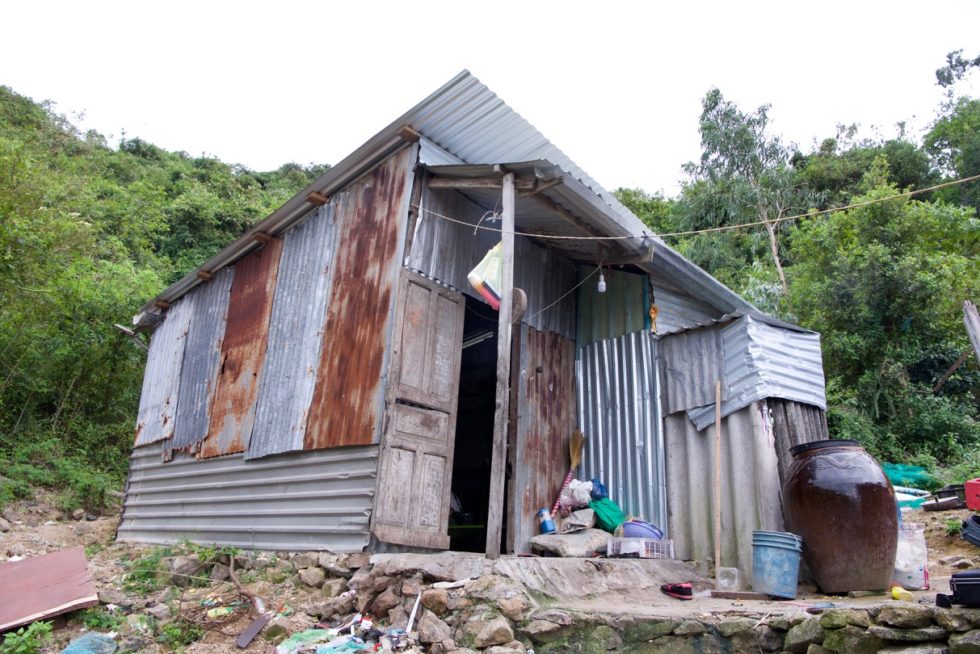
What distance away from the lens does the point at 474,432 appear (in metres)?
9.88

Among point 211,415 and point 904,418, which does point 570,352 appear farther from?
point 904,418

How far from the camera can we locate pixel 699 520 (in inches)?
256

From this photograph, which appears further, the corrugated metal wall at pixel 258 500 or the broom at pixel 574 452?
the broom at pixel 574 452

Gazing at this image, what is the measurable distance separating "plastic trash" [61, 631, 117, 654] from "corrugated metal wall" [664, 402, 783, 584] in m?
5.13

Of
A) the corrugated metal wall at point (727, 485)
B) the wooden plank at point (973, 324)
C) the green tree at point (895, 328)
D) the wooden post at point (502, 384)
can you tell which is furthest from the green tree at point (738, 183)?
the wooden post at point (502, 384)

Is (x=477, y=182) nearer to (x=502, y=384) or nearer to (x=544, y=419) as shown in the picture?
(x=502, y=384)

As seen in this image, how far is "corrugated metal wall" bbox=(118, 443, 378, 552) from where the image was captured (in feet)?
18.7

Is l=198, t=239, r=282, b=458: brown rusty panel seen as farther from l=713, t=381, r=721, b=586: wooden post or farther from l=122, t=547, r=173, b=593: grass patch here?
l=713, t=381, r=721, b=586: wooden post

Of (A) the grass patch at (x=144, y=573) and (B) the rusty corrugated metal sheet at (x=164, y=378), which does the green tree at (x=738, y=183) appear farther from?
(A) the grass patch at (x=144, y=573)

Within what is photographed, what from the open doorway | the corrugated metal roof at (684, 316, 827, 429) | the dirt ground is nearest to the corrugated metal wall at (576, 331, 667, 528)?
the corrugated metal roof at (684, 316, 827, 429)

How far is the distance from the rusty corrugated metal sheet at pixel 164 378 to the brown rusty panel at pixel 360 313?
390 cm

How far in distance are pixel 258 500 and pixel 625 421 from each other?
13.8ft

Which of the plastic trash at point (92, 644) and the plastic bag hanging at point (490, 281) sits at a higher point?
the plastic bag hanging at point (490, 281)

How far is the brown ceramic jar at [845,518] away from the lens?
506cm
